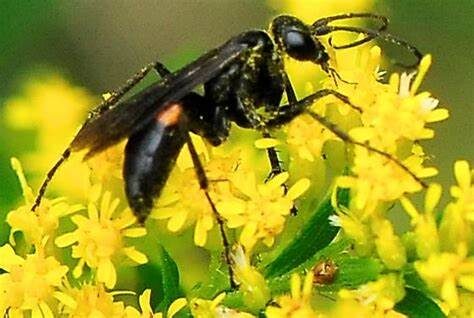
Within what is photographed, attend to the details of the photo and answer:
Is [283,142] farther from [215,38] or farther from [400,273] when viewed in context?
[215,38]

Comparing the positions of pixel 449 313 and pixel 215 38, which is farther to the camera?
pixel 215 38

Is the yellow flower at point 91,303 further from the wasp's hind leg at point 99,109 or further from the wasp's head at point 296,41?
the wasp's head at point 296,41

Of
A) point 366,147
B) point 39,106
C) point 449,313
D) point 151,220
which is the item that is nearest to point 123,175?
point 151,220

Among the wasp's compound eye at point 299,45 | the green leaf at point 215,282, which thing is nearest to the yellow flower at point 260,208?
the green leaf at point 215,282

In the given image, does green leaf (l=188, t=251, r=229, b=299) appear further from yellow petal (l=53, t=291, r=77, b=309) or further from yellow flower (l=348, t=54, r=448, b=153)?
yellow flower (l=348, t=54, r=448, b=153)

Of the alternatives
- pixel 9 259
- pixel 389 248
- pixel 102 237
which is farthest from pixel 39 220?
pixel 389 248

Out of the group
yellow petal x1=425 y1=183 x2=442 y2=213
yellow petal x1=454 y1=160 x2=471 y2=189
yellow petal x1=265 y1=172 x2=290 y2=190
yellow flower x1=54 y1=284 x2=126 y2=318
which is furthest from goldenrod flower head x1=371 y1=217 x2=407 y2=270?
yellow flower x1=54 y1=284 x2=126 y2=318
